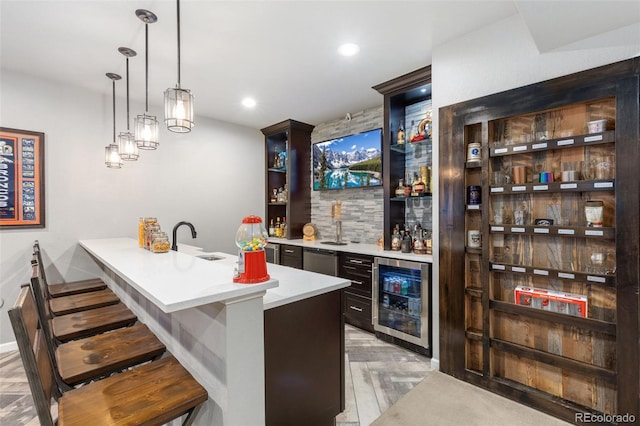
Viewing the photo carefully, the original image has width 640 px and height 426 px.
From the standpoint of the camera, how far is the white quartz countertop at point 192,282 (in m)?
1.16

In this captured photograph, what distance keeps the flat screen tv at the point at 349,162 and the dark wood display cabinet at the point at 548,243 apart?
1383mm

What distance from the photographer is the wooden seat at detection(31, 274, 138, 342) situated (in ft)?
6.14

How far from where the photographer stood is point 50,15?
2.06m

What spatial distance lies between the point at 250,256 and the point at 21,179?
3080 millimetres

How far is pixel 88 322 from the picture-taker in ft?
6.60

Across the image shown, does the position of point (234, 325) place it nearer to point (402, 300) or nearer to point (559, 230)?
point (559, 230)

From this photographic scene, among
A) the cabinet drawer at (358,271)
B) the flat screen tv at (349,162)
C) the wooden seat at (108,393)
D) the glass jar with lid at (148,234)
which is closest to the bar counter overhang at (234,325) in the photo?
the wooden seat at (108,393)

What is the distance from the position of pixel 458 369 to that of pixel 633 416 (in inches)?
38.1

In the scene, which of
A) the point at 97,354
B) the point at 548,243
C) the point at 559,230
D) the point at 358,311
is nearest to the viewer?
the point at 97,354

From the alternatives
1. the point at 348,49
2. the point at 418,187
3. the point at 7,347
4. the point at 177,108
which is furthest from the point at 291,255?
the point at 7,347

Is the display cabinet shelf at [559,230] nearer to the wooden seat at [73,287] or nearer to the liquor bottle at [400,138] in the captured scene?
the liquor bottle at [400,138]

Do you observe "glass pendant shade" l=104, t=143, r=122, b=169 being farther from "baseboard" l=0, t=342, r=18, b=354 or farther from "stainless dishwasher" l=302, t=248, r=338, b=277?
"stainless dishwasher" l=302, t=248, r=338, b=277

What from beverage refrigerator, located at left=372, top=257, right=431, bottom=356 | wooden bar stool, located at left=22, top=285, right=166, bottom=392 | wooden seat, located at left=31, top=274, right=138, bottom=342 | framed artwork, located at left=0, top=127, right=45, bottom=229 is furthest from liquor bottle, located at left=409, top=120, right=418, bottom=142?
framed artwork, located at left=0, top=127, right=45, bottom=229

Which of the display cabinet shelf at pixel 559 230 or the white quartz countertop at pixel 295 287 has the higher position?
the display cabinet shelf at pixel 559 230
